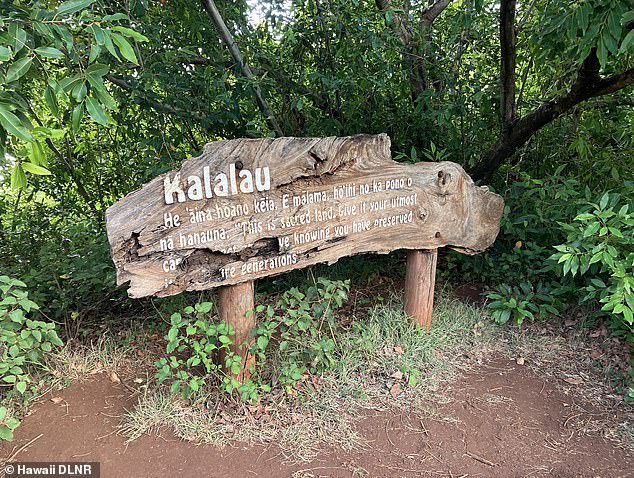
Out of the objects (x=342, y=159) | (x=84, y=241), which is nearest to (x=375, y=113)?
(x=342, y=159)

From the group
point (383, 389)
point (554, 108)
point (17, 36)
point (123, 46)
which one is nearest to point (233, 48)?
point (123, 46)

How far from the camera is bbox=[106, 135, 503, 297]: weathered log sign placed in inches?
89.1

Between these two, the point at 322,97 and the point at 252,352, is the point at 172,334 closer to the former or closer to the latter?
the point at 252,352

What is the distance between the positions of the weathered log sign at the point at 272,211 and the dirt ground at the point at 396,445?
2.92ft

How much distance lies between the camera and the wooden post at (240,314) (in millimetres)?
2660

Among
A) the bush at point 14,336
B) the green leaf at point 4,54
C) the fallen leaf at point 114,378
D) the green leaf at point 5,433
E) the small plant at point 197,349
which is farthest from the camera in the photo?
the fallen leaf at point 114,378

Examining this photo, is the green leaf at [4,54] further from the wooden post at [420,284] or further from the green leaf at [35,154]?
the wooden post at [420,284]

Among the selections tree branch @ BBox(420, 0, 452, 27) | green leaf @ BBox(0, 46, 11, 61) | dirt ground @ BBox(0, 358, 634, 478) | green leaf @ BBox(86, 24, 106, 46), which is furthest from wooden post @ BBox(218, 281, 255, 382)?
tree branch @ BBox(420, 0, 452, 27)

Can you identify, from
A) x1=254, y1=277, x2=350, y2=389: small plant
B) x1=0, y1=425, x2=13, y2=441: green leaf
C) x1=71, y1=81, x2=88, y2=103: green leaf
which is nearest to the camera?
x1=71, y1=81, x2=88, y2=103: green leaf

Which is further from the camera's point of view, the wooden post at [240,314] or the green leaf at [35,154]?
the wooden post at [240,314]

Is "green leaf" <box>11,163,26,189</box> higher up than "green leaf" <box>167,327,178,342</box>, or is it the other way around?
"green leaf" <box>11,163,26,189</box>

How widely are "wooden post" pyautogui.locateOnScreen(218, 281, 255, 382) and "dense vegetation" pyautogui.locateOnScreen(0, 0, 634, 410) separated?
4.25ft

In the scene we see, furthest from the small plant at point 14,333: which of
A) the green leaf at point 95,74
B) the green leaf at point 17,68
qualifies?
the green leaf at point 95,74

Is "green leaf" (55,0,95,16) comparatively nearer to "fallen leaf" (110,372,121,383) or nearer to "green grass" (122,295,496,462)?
"green grass" (122,295,496,462)
